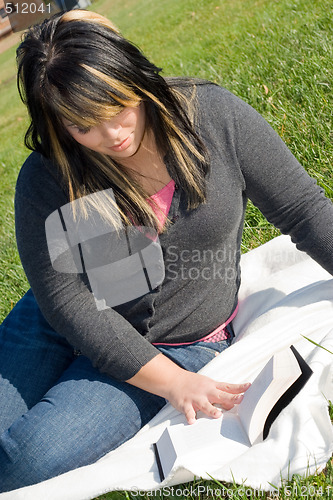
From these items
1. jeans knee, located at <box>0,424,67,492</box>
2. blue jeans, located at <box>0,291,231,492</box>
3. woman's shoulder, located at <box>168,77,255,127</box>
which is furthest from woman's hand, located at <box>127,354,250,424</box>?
woman's shoulder, located at <box>168,77,255,127</box>

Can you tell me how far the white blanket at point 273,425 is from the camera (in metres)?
1.85

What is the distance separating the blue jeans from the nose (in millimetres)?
839

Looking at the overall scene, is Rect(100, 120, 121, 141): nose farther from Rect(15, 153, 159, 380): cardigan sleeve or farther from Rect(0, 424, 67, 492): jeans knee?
Rect(0, 424, 67, 492): jeans knee

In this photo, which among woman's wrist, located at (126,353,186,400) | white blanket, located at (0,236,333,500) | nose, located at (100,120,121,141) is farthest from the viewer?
woman's wrist, located at (126,353,186,400)

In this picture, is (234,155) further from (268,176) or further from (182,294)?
(182,294)

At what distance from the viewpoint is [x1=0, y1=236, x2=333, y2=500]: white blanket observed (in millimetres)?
1848

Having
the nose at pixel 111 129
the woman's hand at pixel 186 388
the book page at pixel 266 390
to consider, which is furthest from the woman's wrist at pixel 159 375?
the nose at pixel 111 129

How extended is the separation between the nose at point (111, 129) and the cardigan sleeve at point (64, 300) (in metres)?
0.31

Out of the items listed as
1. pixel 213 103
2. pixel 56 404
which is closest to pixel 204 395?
pixel 56 404

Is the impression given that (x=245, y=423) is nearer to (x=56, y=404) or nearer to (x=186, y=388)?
(x=186, y=388)

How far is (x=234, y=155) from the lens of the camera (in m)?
2.24

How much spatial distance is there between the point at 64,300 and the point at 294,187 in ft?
3.05

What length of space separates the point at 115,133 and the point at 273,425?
42.0 inches

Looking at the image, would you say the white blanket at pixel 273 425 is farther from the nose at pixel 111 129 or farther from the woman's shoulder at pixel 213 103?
the nose at pixel 111 129
